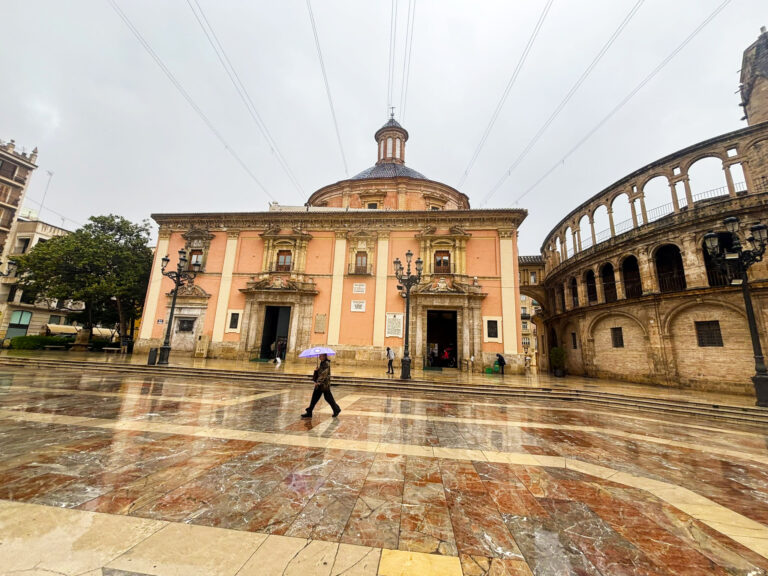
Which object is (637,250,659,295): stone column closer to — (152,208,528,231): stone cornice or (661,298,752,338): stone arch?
(661,298,752,338): stone arch

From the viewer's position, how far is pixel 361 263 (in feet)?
67.4

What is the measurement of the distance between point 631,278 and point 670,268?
1.98m

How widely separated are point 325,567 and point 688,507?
152 inches

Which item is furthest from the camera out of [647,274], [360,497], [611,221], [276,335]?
[276,335]

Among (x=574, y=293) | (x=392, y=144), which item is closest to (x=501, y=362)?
(x=574, y=293)

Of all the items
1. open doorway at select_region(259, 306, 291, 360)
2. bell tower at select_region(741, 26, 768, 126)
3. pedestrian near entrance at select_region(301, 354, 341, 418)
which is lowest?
pedestrian near entrance at select_region(301, 354, 341, 418)

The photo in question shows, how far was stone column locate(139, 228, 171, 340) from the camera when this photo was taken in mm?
20641

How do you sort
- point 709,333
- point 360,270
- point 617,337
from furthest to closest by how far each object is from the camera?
point 360,270 < point 617,337 < point 709,333

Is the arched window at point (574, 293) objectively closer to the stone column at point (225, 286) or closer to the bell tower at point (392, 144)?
the bell tower at point (392, 144)

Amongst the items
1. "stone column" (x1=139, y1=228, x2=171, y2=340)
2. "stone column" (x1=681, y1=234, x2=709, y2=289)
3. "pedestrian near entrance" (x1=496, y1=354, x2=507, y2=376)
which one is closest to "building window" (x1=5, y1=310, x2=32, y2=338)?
"stone column" (x1=139, y1=228, x2=171, y2=340)

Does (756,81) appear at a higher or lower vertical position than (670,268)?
higher

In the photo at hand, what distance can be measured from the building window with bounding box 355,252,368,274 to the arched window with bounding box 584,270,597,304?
16338mm

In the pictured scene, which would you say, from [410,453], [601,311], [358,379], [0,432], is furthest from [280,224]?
[601,311]

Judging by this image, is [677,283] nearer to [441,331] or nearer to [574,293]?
[574,293]
